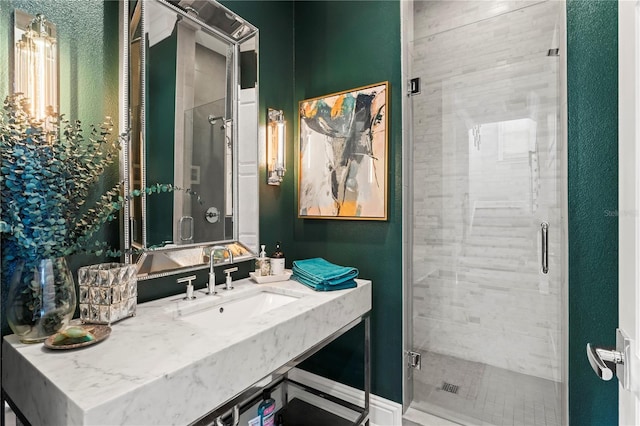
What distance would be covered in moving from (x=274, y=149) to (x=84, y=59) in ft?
3.37

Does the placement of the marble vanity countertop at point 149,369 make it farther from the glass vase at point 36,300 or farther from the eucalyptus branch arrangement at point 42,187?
the eucalyptus branch arrangement at point 42,187

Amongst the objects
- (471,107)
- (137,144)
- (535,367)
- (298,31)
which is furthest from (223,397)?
(298,31)

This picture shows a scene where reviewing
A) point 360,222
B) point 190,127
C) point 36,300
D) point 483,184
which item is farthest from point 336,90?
point 36,300

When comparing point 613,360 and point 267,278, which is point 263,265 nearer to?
point 267,278

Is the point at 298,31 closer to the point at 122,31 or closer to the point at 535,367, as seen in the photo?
the point at 122,31

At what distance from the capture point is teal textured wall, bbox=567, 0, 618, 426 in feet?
4.45

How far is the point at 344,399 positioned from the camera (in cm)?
202

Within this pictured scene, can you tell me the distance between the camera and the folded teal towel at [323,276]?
1620mm

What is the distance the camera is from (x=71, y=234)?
112 cm

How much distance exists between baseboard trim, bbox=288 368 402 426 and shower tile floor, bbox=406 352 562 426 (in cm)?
12

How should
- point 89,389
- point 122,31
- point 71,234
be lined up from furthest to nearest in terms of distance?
point 122,31, point 71,234, point 89,389

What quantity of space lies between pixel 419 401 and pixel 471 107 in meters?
1.78

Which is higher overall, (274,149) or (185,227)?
(274,149)

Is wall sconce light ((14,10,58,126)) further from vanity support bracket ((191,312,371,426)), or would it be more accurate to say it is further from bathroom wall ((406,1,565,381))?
bathroom wall ((406,1,565,381))
